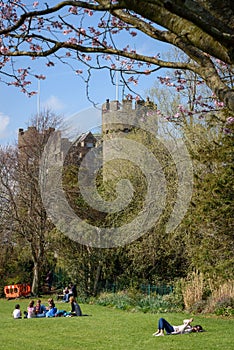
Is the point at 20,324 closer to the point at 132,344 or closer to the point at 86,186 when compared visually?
the point at 132,344

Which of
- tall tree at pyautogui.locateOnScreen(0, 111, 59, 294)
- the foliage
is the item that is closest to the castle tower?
tall tree at pyautogui.locateOnScreen(0, 111, 59, 294)

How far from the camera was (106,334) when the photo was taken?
13320 mm

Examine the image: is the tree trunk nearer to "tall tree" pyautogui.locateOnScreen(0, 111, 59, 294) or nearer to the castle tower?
"tall tree" pyautogui.locateOnScreen(0, 111, 59, 294)

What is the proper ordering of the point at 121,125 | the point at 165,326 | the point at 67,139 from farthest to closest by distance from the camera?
the point at 67,139 → the point at 121,125 → the point at 165,326

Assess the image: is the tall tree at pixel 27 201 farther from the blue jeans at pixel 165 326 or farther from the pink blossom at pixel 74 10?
the pink blossom at pixel 74 10

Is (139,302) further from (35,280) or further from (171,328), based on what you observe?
(35,280)

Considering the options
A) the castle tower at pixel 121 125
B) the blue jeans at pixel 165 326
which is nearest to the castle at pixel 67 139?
the castle tower at pixel 121 125

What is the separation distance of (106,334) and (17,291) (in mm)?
15362

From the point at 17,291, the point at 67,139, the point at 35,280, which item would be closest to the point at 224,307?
the point at 17,291

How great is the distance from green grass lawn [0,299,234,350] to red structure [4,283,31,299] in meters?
9.45

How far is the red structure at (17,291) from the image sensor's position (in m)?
27.8

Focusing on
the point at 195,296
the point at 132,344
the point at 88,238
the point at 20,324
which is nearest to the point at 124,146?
the point at 88,238

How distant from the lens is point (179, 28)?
169 inches

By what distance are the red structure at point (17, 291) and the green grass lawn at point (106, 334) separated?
9452 millimetres
